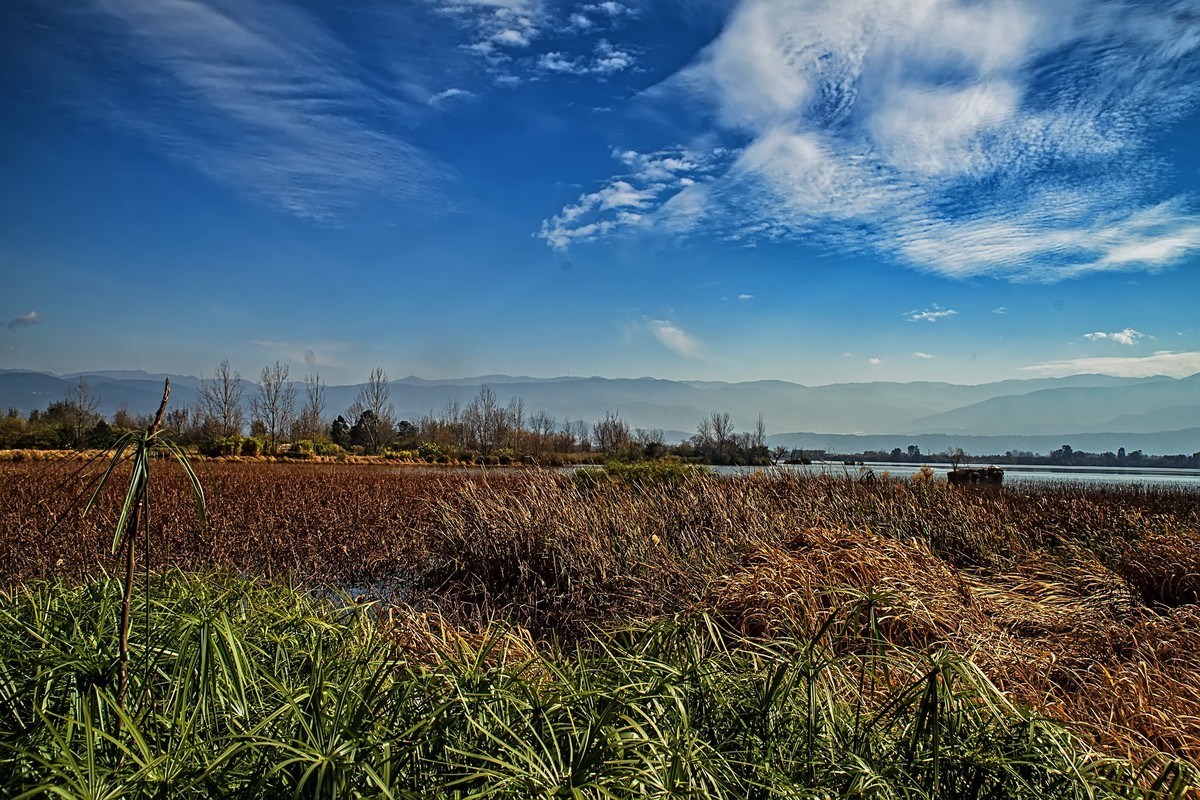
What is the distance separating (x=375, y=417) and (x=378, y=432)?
111 centimetres

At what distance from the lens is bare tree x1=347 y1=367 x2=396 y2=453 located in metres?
50.8

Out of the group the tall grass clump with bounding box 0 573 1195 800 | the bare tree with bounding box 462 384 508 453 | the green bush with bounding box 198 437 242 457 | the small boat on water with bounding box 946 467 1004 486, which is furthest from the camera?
the bare tree with bounding box 462 384 508 453

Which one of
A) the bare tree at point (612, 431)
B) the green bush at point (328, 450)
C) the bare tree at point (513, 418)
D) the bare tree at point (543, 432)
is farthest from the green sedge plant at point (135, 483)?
the bare tree at point (513, 418)

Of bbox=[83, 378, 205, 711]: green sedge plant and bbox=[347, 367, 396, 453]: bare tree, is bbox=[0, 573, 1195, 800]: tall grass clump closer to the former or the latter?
bbox=[83, 378, 205, 711]: green sedge plant

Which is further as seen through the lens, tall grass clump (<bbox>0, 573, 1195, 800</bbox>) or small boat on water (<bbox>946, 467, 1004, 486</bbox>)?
small boat on water (<bbox>946, 467, 1004, 486</bbox>)

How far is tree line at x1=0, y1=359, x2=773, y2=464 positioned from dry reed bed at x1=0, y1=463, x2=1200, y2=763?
13351 mm

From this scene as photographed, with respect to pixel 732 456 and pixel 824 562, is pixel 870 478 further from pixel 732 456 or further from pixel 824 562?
pixel 732 456

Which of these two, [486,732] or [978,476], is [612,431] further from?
[486,732]

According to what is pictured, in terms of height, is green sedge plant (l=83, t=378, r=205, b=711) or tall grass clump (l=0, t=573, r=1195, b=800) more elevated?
green sedge plant (l=83, t=378, r=205, b=711)

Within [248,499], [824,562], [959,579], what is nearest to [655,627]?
[824,562]

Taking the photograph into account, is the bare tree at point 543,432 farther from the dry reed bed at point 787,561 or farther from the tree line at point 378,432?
the dry reed bed at point 787,561

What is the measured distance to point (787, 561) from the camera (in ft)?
19.1

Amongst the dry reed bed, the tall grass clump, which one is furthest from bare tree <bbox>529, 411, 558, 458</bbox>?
the tall grass clump

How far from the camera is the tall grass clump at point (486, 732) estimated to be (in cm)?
176
